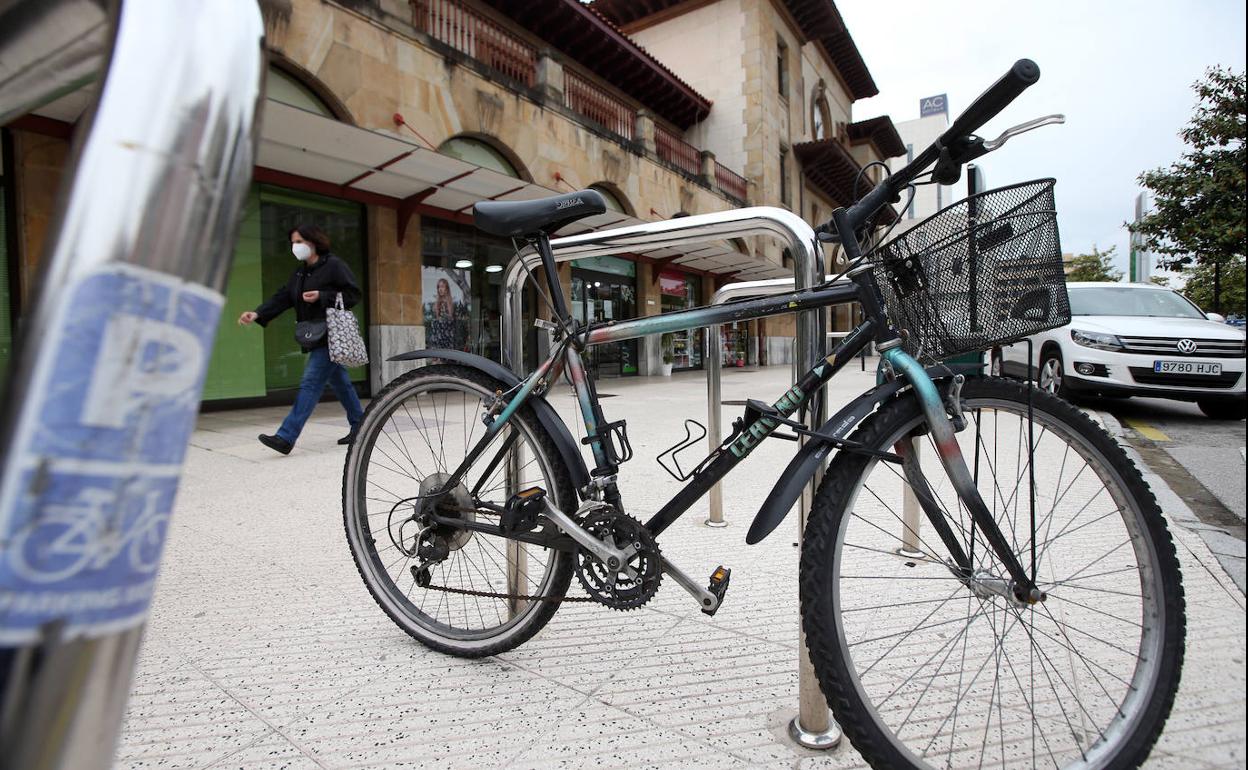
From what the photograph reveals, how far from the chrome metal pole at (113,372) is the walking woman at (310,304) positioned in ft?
16.0

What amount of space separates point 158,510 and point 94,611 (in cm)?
8

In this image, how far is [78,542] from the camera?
43 centimetres

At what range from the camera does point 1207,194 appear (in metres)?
1.13

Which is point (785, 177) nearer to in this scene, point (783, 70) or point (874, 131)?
point (783, 70)

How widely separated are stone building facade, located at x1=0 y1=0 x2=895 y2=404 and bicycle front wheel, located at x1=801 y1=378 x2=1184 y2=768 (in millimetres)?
1447

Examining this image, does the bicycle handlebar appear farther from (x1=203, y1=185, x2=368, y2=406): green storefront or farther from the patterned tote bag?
(x1=203, y1=185, x2=368, y2=406): green storefront

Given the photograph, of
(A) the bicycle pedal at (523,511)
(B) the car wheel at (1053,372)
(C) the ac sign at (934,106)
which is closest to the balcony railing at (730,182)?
(B) the car wheel at (1053,372)

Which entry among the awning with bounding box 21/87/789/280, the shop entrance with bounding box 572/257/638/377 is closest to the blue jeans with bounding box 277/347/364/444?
the awning with bounding box 21/87/789/280

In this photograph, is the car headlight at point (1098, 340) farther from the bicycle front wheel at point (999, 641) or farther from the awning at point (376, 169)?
the bicycle front wheel at point (999, 641)

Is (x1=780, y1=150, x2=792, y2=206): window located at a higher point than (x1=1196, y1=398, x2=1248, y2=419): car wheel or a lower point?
higher

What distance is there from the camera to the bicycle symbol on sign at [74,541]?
16.4 inches

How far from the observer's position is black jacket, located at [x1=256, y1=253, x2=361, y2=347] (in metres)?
5.16

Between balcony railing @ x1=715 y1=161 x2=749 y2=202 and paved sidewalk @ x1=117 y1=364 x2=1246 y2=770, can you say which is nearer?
paved sidewalk @ x1=117 y1=364 x2=1246 y2=770

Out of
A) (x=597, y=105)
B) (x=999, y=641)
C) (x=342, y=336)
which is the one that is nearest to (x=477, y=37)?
(x=597, y=105)
